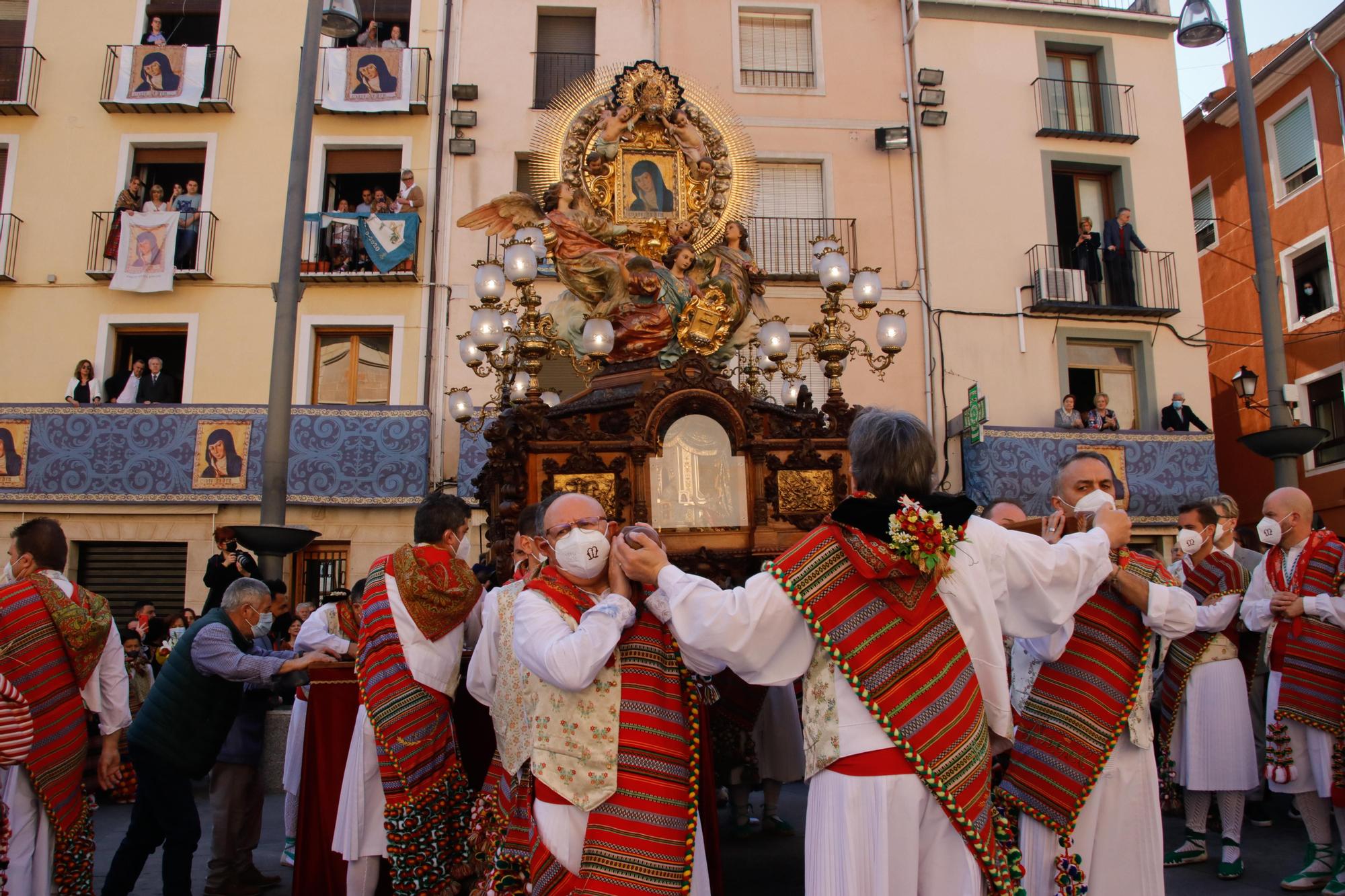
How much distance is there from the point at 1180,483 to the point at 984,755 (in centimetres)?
1473

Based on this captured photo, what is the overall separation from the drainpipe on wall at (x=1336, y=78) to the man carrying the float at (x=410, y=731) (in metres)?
18.1

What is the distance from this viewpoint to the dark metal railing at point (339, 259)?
15367 mm

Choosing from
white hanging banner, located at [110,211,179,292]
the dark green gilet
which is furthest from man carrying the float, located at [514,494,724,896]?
white hanging banner, located at [110,211,179,292]

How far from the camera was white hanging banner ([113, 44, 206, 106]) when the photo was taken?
15836 millimetres

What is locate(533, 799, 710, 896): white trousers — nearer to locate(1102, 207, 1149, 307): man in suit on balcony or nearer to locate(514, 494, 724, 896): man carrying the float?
locate(514, 494, 724, 896): man carrying the float

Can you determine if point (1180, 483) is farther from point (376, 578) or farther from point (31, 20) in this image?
point (31, 20)

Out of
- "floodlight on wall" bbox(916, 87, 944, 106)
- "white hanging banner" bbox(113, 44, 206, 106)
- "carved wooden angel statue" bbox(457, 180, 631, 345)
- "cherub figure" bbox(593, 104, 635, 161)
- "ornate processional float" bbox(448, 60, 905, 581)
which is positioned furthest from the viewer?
"floodlight on wall" bbox(916, 87, 944, 106)

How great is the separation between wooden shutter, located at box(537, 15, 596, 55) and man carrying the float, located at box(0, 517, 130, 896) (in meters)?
13.8

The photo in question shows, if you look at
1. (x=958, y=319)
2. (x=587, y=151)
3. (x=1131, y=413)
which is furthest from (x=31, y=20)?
(x=1131, y=413)

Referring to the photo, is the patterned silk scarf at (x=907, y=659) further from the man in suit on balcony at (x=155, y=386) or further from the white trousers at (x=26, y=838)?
the man in suit on balcony at (x=155, y=386)

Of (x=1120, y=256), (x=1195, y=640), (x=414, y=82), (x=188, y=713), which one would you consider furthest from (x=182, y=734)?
(x=1120, y=256)

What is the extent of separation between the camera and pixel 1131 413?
55.9ft

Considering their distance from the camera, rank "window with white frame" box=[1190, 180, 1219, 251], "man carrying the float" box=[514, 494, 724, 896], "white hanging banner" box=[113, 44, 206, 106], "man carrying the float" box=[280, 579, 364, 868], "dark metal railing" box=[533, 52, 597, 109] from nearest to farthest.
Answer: "man carrying the float" box=[514, 494, 724, 896] → "man carrying the float" box=[280, 579, 364, 868] → "white hanging banner" box=[113, 44, 206, 106] → "dark metal railing" box=[533, 52, 597, 109] → "window with white frame" box=[1190, 180, 1219, 251]

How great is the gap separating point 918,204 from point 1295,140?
7.43m
